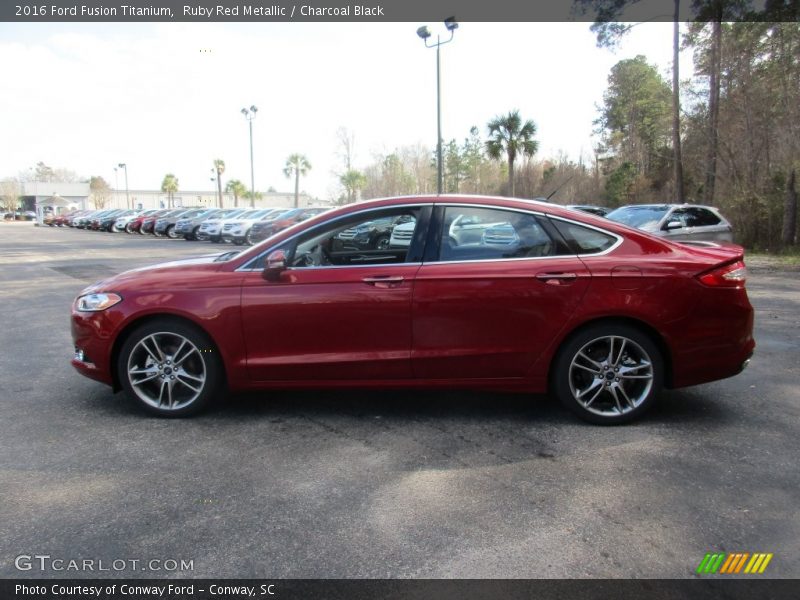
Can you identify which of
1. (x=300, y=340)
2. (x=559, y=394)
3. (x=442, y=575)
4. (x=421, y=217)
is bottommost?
(x=442, y=575)

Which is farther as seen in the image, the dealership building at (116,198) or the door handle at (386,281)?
the dealership building at (116,198)

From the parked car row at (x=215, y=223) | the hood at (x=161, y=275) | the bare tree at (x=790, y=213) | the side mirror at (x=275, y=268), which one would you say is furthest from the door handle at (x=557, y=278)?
the bare tree at (x=790, y=213)

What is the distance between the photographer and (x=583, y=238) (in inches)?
166

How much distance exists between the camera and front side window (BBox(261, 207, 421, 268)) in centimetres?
425

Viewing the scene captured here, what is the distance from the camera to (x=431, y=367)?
4.15 metres

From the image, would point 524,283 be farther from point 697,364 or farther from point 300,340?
point 300,340

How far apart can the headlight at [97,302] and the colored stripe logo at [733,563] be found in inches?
152

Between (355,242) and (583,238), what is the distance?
161 centimetres

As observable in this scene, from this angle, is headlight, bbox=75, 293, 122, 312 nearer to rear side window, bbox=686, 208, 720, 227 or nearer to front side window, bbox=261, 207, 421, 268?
front side window, bbox=261, 207, 421, 268

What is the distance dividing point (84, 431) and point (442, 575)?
2.86 metres

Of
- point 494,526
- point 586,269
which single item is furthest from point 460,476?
point 586,269

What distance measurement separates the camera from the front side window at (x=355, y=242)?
13.9 feet

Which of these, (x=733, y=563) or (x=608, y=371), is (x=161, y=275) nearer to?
(x=608, y=371)

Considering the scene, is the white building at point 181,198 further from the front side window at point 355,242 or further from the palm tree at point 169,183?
the front side window at point 355,242
